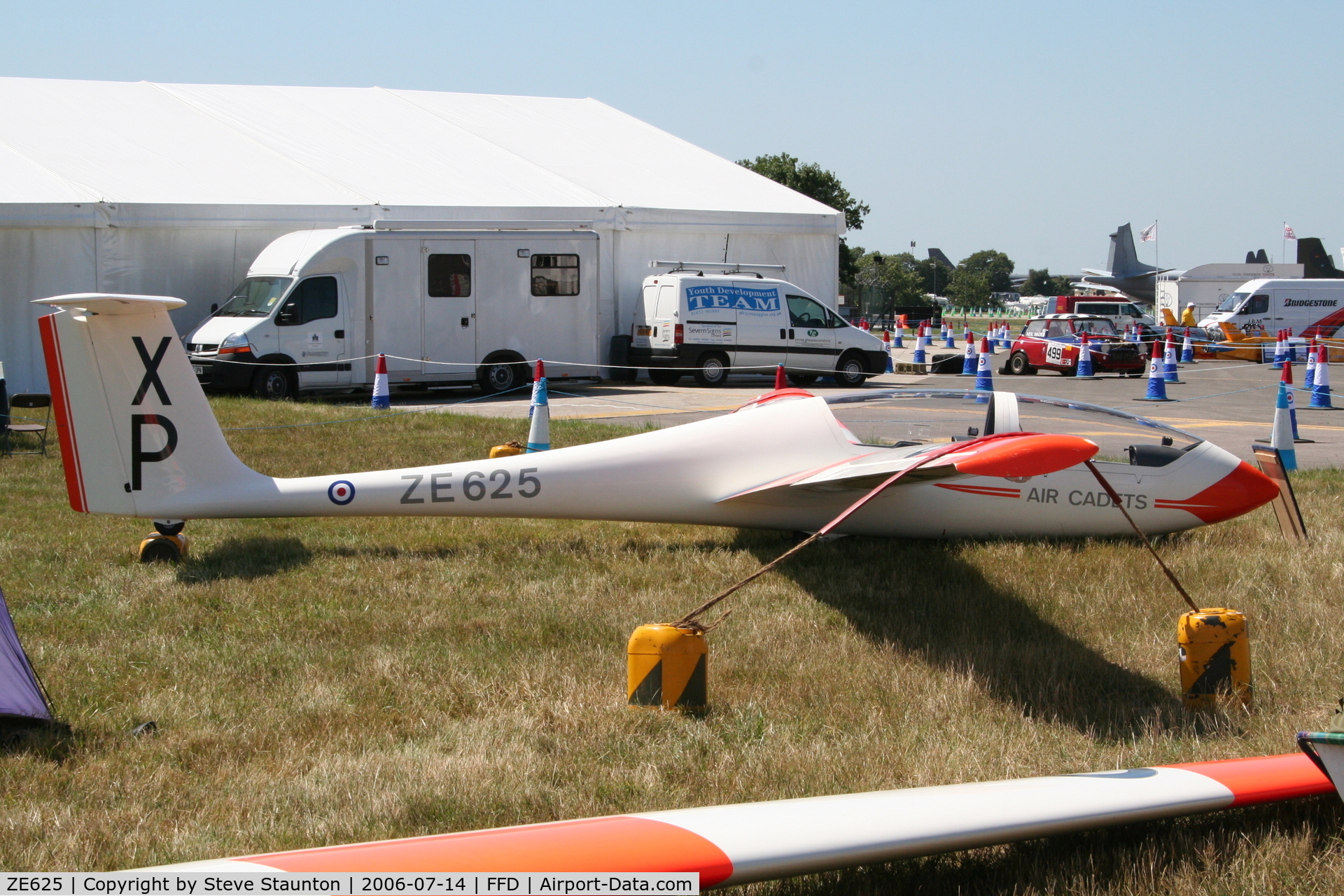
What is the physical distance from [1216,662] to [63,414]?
638 centimetres

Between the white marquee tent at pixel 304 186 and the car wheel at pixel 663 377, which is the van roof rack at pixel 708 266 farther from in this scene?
the car wheel at pixel 663 377

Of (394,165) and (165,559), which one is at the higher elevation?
(394,165)

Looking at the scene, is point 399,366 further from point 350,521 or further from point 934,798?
point 934,798

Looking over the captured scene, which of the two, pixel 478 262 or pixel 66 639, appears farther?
pixel 478 262

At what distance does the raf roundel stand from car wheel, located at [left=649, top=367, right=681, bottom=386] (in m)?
15.4

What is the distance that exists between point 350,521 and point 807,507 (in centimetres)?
367

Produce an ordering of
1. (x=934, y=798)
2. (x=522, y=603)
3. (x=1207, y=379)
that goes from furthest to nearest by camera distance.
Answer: (x=1207, y=379)
(x=522, y=603)
(x=934, y=798)

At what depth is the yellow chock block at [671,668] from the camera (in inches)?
205

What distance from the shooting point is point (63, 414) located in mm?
6934

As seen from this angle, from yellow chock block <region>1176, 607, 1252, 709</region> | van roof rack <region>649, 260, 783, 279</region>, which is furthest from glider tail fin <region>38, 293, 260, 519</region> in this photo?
van roof rack <region>649, 260, 783, 279</region>

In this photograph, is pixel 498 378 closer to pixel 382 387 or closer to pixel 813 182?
pixel 382 387

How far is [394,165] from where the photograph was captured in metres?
23.2

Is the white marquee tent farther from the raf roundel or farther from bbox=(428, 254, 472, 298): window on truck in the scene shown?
the raf roundel

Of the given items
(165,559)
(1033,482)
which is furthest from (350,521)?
(1033,482)
